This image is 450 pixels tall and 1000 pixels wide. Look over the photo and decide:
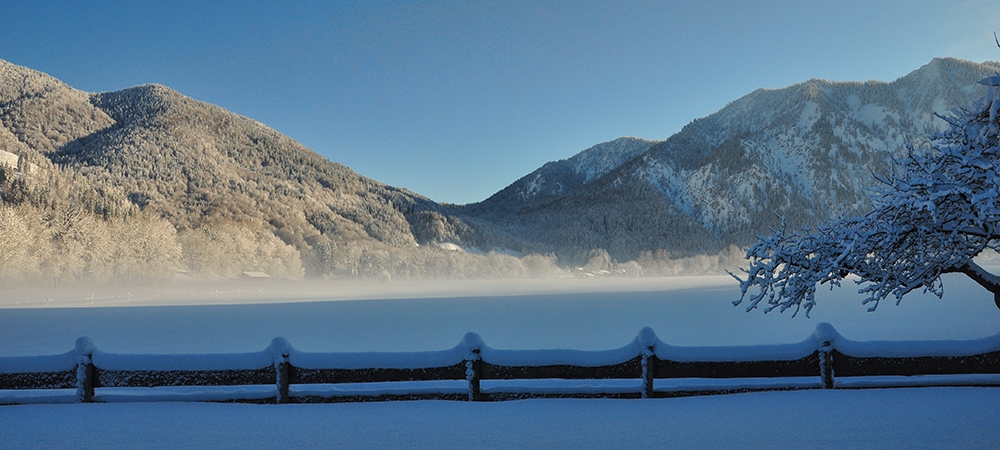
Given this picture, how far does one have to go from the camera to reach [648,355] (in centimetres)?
691

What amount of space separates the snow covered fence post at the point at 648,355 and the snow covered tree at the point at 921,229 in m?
2.29

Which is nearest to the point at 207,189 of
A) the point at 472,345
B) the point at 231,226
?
the point at 231,226

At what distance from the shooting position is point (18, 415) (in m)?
6.57

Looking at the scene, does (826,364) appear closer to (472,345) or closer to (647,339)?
(647,339)

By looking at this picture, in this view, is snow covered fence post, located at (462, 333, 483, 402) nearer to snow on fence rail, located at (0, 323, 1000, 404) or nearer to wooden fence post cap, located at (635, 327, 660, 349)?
snow on fence rail, located at (0, 323, 1000, 404)

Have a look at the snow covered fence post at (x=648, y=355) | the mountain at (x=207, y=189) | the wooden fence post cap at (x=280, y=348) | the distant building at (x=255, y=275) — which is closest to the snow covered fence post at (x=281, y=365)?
the wooden fence post cap at (x=280, y=348)

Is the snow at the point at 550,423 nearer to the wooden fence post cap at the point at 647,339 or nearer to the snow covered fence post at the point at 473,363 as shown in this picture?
the snow covered fence post at the point at 473,363

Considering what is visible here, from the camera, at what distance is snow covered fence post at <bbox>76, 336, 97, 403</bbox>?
6.86 metres

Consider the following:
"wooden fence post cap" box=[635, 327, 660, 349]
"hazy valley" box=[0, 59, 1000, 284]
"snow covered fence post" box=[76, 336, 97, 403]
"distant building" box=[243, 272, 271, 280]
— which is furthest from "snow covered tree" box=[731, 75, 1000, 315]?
"distant building" box=[243, 272, 271, 280]

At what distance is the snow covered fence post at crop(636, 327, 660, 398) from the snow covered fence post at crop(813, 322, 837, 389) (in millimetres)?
2163

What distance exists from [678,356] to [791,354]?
1.51 metres

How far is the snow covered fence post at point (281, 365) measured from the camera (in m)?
6.88

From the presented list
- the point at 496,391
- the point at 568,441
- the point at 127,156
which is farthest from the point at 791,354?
the point at 127,156

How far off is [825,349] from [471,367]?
4.63 metres
